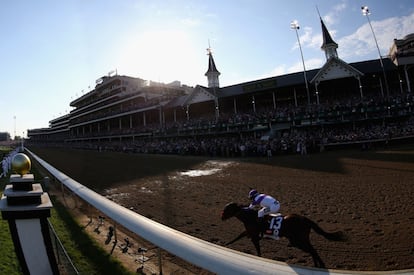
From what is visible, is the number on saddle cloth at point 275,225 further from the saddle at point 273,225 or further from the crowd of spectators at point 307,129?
the crowd of spectators at point 307,129

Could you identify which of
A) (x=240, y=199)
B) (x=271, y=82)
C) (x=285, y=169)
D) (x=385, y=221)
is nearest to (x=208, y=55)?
(x=271, y=82)

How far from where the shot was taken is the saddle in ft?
16.1

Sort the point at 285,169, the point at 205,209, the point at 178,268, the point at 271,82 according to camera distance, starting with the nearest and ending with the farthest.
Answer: the point at 178,268 → the point at 205,209 → the point at 285,169 → the point at 271,82

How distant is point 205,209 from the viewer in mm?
9758

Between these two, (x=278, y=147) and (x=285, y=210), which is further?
(x=278, y=147)

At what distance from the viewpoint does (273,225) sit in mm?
4969

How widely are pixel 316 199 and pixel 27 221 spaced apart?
8.99m

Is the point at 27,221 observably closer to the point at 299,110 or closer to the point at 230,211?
the point at 230,211

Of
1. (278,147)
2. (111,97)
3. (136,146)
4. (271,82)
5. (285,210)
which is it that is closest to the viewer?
(285,210)

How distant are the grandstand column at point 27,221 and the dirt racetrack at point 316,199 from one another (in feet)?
13.8

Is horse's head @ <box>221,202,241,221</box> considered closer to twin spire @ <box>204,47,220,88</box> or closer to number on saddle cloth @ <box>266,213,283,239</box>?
number on saddle cloth @ <box>266,213,283,239</box>

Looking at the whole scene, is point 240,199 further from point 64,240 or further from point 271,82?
point 271,82

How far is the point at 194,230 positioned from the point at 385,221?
5.00 meters

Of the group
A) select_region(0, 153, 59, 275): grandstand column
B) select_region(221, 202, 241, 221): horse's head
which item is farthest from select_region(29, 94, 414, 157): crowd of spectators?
select_region(0, 153, 59, 275): grandstand column
